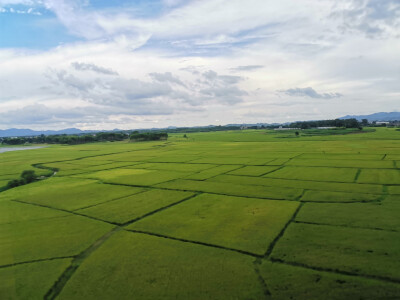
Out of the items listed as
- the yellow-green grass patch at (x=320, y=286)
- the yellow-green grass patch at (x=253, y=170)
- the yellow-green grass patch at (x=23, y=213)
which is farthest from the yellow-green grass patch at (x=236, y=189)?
the yellow-green grass patch at (x=320, y=286)

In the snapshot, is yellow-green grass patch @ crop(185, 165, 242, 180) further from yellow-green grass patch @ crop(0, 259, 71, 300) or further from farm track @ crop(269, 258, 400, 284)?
yellow-green grass patch @ crop(0, 259, 71, 300)

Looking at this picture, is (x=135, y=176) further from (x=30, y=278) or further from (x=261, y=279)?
(x=261, y=279)

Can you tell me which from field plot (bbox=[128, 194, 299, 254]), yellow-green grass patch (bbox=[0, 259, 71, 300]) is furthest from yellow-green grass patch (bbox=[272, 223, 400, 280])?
yellow-green grass patch (bbox=[0, 259, 71, 300])

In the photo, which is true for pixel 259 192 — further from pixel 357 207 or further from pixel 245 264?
pixel 245 264

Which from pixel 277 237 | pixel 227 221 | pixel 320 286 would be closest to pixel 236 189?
pixel 227 221

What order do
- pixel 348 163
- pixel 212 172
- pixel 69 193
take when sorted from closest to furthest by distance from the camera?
pixel 69 193, pixel 212 172, pixel 348 163

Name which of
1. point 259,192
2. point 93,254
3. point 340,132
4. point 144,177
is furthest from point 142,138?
point 93,254
